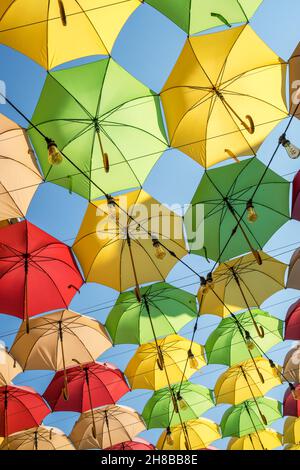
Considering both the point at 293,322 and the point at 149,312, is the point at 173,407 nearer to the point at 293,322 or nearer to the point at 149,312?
the point at 149,312

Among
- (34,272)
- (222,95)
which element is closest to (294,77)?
(222,95)

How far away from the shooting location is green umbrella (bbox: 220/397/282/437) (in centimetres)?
2017

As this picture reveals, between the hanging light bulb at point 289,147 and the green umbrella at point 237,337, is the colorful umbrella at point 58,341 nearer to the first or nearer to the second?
the green umbrella at point 237,337

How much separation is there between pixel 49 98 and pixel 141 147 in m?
2.64

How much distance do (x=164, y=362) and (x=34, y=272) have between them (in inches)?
259

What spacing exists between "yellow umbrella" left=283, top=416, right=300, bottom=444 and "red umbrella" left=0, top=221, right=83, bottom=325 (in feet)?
44.3

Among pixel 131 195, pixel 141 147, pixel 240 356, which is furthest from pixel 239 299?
pixel 141 147

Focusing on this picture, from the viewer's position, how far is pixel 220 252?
13.8m

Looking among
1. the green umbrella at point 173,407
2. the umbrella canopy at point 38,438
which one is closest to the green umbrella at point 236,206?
the green umbrella at point 173,407

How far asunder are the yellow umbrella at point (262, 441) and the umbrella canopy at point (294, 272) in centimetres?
1009

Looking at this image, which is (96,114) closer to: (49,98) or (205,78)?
(49,98)

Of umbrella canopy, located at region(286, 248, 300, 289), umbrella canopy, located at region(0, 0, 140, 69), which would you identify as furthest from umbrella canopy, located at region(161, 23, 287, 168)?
umbrella canopy, located at region(286, 248, 300, 289)

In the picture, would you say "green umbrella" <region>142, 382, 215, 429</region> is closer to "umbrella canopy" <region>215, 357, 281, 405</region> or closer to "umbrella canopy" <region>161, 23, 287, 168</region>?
"umbrella canopy" <region>215, 357, 281, 405</region>

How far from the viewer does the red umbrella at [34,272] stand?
41.7 ft
